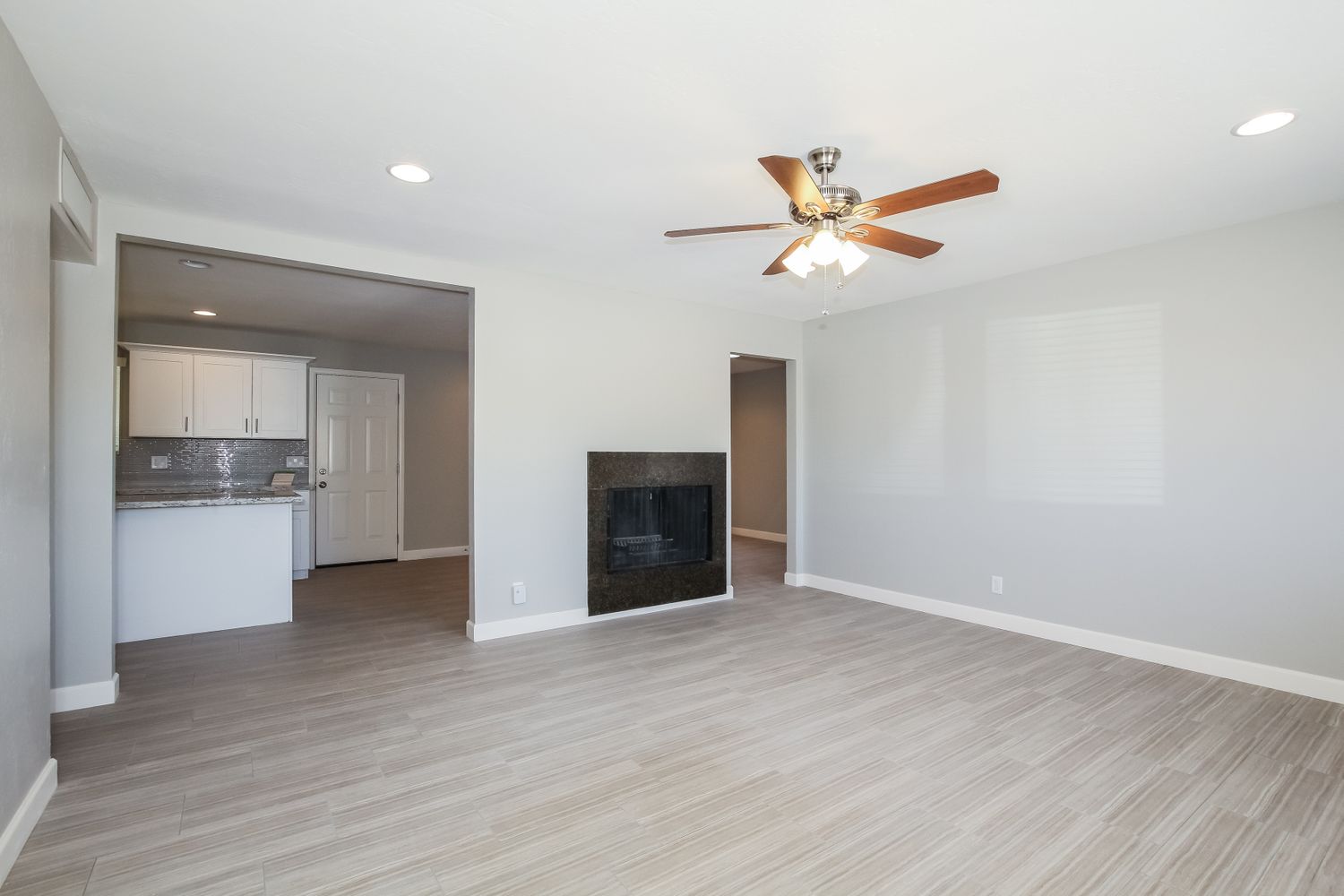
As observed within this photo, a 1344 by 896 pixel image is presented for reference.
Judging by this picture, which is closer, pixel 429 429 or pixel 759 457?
pixel 429 429

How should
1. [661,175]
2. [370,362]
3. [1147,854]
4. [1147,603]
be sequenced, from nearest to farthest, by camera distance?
1. [1147,854]
2. [661,175]
3. [1147,603]
4. [370,362]

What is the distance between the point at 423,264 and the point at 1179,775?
15.1 feet

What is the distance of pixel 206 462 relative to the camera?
21.1 ft

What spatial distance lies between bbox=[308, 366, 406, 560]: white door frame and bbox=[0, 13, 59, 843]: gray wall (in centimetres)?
483

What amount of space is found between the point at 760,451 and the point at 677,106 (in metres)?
7.63

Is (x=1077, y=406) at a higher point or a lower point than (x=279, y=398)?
lower

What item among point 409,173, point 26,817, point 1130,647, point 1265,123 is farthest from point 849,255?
point 26,817

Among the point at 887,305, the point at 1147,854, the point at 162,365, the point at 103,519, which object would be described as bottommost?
the point at 1147,854

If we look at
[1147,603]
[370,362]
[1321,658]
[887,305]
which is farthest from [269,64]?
[370,362]

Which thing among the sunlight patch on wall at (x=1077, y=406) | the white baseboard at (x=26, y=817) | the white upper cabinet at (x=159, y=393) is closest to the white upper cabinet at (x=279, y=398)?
the white upper cabinet at (x=159, y=393)

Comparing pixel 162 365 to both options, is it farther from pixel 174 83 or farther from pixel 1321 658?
pixel 1321 658

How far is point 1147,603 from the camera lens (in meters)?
3.86

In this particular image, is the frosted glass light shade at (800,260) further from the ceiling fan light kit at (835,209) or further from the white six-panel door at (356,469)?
the white six-panel door at (356,469)

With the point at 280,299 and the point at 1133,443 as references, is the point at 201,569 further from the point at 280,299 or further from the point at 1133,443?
the point at 1133,443
